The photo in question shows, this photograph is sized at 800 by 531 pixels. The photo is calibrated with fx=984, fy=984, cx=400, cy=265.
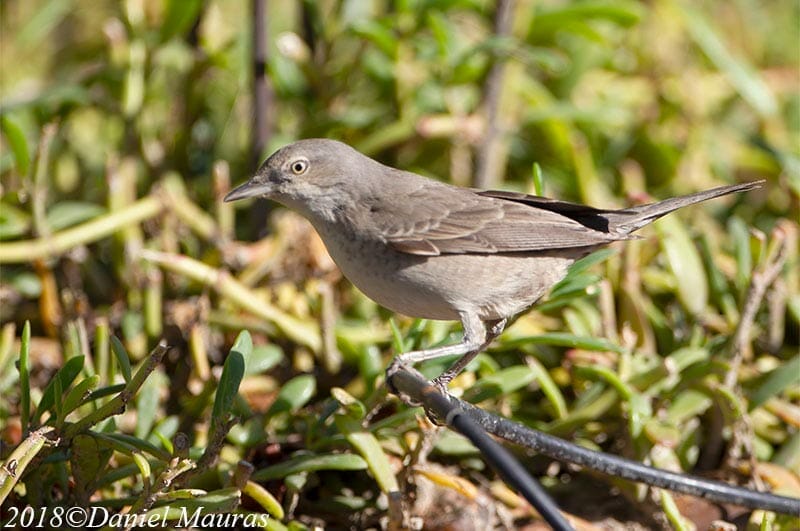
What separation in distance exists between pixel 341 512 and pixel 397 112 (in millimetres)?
2558

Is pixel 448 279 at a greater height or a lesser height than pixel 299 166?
lesser

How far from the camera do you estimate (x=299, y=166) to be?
12.2 feet

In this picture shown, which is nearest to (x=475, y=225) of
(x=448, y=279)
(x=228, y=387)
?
(x=448, y=279)

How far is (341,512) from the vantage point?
382cm

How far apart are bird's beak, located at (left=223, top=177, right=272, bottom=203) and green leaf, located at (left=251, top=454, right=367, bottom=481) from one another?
1.00 m

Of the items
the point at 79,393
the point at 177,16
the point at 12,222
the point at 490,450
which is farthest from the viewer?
the point at 177,16

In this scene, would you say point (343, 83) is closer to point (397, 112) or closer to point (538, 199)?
point (397, 112)

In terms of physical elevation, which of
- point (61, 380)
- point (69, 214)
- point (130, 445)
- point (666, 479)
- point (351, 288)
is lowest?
point (351, 288)

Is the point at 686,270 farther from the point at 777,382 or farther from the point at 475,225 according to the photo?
the point at 475,225

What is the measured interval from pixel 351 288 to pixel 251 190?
148 cm

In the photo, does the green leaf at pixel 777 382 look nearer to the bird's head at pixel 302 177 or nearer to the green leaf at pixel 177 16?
the bird's head at pixel 302 177

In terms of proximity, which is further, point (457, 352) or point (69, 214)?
point (69, 214)

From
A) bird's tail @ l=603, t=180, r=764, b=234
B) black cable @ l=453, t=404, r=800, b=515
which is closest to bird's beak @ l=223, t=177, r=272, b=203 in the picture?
bird's tail @ l=603, t=180, r=764, b=234

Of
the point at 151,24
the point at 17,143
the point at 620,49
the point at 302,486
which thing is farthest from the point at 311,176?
the point at 620,49
